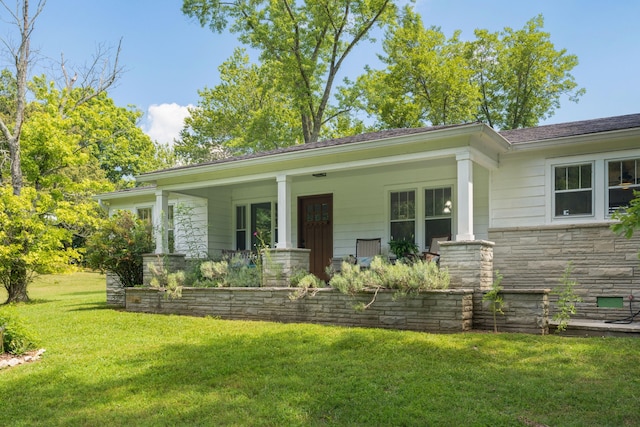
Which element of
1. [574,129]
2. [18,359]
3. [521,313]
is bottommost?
[18,359]

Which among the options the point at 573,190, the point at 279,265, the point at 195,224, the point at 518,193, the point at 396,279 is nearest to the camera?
the point at 396,279

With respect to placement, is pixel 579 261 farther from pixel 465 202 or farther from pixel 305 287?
pixel 305 287

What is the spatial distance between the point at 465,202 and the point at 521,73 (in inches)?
819

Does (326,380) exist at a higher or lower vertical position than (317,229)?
lower

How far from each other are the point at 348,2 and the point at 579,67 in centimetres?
1277

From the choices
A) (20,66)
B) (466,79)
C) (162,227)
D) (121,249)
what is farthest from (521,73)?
(20,66)

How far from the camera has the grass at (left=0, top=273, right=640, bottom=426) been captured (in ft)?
14.0

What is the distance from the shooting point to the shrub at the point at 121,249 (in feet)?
38.4

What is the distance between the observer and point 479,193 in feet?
32.6

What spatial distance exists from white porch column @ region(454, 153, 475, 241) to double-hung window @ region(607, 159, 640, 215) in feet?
8.18

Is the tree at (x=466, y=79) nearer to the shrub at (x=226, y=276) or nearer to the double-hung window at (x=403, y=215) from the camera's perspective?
the double-hung window at (x=403, y=215)

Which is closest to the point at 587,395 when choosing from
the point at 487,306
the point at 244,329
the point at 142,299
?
the point at 487,306

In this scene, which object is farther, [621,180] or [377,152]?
[377,152]

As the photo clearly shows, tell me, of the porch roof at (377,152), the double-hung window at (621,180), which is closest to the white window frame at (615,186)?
the double-hung window at (621,180)
